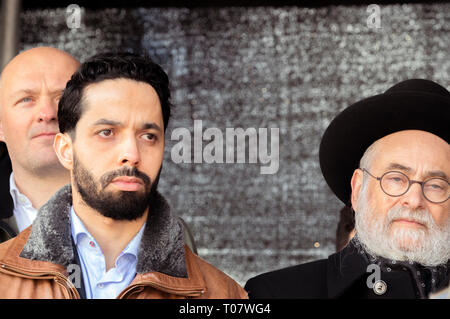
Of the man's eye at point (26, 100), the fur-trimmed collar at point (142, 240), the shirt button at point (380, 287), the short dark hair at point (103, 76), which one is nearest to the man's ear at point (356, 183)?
the shirt button at point (380, 287)

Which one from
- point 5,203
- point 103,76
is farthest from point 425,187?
point 5,203

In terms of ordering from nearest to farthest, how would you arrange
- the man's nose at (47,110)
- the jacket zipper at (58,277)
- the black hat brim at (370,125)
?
1. the jacket zipper at (58,277)
2. the black hat brim at (370,125)
3. the man's nose at (47,110)

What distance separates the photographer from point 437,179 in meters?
3.16

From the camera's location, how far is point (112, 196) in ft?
9.84

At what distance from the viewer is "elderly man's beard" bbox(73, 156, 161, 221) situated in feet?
9.81

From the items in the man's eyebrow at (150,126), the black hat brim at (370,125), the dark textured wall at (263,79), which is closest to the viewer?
the man's eyebrow at (150,126)

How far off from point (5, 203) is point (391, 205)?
5.66 feet

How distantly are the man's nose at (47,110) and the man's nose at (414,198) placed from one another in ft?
5.06

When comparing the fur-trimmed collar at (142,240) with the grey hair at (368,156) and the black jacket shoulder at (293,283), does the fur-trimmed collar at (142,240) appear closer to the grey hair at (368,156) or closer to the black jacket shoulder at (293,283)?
the black jacket shoulder at (293,283)

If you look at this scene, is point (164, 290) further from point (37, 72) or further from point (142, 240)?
point (37, 72)

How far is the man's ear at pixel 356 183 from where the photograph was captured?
3.38 meters

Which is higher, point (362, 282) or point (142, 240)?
point (142, 240)

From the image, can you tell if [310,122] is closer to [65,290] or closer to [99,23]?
[99,23]

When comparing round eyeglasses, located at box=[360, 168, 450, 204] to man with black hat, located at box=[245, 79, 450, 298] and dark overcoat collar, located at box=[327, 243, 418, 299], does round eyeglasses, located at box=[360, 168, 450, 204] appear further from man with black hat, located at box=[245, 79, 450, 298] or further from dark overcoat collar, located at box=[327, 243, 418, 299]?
dark overcoat collar, located at box=[327, 243, 418, 299]
